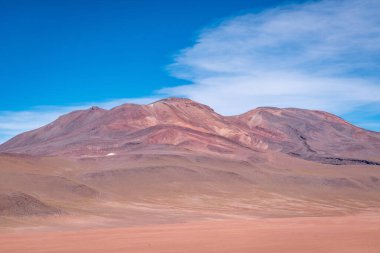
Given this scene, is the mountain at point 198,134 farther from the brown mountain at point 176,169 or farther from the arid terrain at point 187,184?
the arid terrain at point 187,184

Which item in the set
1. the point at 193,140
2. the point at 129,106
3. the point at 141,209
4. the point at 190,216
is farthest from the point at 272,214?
the point at 129,106

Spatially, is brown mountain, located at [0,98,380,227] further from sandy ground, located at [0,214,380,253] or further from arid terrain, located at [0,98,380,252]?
sandy ground, located at [0,214,380,253]

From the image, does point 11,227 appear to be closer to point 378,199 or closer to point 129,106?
point 378,199

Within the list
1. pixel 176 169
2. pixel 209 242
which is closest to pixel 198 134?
pixel 176 169

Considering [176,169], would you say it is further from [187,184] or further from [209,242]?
[209,242]

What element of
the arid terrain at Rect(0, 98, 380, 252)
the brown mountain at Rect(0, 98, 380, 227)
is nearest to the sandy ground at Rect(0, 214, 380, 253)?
the arid terrain at Rect(0, 98, 380, 252)

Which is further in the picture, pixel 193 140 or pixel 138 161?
pixel 193 140
